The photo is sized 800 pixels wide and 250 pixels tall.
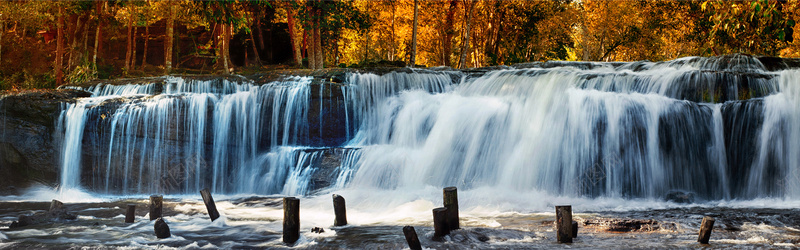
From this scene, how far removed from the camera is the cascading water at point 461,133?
40.2 feet

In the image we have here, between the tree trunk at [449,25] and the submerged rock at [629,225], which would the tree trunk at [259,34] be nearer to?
the tree trunk at [449,25]

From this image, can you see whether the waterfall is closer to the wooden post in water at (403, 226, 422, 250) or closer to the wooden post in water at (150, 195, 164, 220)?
the wooden post in water at (150, 195, 164, 220)

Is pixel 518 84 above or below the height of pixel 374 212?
above

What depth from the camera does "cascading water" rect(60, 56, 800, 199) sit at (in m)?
12.2

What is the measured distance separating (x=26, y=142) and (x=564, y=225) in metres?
13.6

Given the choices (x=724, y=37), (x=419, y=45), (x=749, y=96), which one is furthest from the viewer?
(x=419, y=45)

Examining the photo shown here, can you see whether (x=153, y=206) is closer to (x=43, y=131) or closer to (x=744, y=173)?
(x=43, y=131)

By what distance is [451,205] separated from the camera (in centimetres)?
838

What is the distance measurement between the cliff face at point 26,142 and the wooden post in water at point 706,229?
14.3 metres

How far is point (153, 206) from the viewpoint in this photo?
10055mm

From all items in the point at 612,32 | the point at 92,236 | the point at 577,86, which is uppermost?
the point at 612,32

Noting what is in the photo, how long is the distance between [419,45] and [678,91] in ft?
92.6

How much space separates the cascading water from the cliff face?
44 cm

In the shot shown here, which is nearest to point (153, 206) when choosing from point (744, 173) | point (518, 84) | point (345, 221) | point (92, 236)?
point (92, 236)
